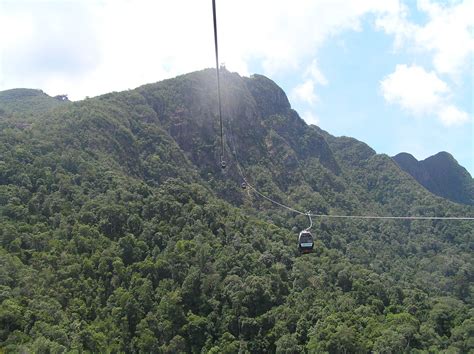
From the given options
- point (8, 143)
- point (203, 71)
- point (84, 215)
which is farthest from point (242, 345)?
point (203, 71)

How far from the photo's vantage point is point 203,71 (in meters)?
150

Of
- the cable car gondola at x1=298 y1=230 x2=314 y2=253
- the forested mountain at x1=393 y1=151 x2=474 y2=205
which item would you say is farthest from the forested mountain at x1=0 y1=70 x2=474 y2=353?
the forested mountain at x1=393 y1=151 x2=474 y2=205

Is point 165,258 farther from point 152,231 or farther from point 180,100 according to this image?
point 180,100

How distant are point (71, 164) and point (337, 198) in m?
72.7

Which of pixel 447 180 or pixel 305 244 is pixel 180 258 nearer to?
pixel 305 244

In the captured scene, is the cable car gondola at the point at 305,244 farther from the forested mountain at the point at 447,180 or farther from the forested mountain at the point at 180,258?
the forested mountain at the point at 447,180

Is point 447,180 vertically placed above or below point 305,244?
above

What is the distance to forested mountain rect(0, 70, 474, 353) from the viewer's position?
2299 inches

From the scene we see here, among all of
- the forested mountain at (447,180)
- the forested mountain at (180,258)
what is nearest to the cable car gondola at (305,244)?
the forested mountain at (180,258)

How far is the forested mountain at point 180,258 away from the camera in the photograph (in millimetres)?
58406

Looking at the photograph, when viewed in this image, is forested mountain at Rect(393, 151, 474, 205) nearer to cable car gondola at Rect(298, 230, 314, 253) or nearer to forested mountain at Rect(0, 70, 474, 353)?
forested mountain at Rect(0, 70, 474, 353)

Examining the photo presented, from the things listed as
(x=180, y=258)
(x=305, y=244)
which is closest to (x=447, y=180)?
(x=180, y=258)

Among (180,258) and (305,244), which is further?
(180,258)

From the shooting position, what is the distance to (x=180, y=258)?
72000 mm
